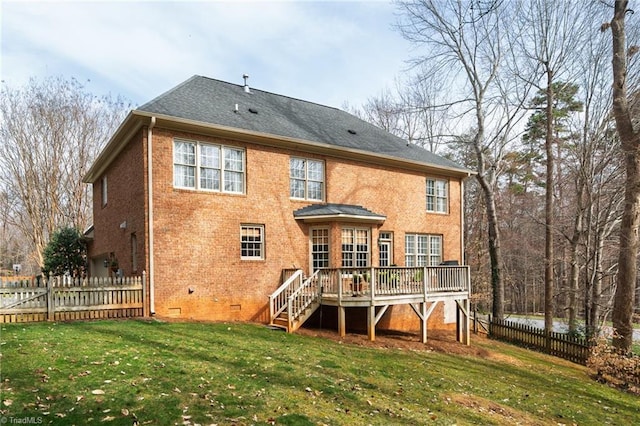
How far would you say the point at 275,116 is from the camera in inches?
627

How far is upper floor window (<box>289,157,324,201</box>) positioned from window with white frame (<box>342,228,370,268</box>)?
192 centimetres

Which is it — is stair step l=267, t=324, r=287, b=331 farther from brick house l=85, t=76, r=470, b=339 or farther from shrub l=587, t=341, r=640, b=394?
shrub l=587, t=341, r=640, b=394

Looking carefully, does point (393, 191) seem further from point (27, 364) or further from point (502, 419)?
point (27, 364)

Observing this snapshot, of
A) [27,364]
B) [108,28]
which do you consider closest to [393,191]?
[108,28]

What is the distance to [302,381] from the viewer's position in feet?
23.1

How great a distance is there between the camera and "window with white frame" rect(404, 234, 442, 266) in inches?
699

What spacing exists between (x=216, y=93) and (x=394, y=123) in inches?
850

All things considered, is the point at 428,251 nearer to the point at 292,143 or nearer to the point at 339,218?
the point at 339,218

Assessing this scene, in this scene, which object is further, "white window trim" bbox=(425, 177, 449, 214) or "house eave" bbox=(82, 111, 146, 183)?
"white window trim" bbox=(425, 177, 449, 214)

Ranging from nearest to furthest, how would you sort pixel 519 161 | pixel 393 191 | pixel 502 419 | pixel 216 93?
pixel 502 419 < pixel 216 93 < pixel 393 191 < pixel 519 161

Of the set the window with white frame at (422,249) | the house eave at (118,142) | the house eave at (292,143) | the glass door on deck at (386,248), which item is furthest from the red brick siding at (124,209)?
the window with white frame at (422,249)

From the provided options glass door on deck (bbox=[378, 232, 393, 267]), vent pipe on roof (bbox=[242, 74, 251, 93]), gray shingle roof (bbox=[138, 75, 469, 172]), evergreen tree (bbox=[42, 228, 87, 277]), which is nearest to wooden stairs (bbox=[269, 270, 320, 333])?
glass door on deck (bbox=[378, 232, 393, 267])

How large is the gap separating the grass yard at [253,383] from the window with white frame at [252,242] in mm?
2852

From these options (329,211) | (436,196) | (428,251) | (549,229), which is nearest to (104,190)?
(329,211)
